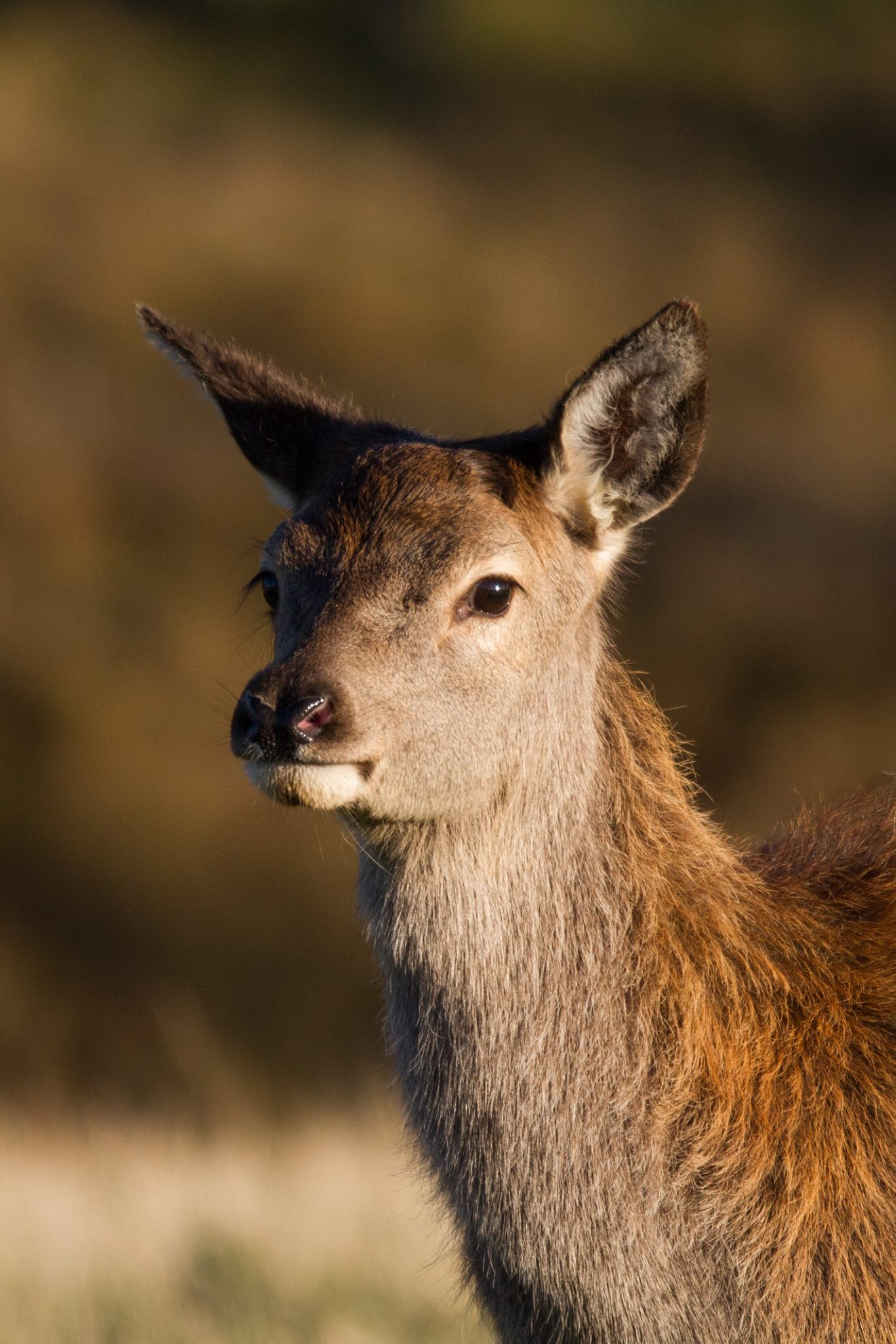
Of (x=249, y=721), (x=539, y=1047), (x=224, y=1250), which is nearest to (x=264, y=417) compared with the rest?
(x=249, y=721)

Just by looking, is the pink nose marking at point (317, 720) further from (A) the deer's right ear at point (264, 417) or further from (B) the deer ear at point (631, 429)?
(A) the deer's right ear at point (264, 417)

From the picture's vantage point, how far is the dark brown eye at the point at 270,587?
4.46 meters

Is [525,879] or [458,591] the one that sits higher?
[458,591]

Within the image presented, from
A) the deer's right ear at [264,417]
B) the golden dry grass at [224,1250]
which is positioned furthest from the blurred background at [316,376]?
the deer's right ear at [264,417]

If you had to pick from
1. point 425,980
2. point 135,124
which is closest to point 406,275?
point 135,124

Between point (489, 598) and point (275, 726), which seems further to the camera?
point (489, 598)

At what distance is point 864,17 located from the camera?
2453 centimetres

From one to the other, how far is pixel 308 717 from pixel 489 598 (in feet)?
2.02

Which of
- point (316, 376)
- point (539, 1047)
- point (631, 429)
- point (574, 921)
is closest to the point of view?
point (539, 1047)

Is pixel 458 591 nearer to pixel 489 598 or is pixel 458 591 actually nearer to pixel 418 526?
pixel 489 598

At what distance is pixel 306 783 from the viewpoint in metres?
3.85

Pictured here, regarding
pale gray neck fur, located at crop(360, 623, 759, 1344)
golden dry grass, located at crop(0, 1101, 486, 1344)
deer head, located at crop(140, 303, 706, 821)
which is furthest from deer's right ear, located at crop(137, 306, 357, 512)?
golden dry grass, located at crop(0, 1101, 486, 1344)

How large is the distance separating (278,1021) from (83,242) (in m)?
12.4

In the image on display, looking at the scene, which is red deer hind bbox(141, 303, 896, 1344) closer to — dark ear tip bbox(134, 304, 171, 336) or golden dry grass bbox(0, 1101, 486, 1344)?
golden dry grass bbox(0, 1101, 486, 1344)
